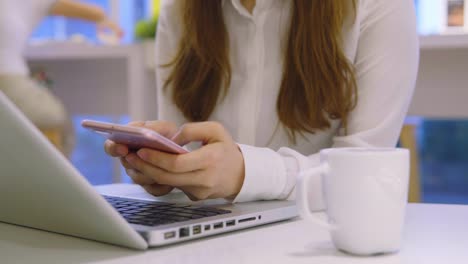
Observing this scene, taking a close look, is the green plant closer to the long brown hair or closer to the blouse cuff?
the long brown hair

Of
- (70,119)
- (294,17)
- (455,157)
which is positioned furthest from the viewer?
(455,157)

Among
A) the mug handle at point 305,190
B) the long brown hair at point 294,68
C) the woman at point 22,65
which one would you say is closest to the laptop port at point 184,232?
the mug handle at point 305,190

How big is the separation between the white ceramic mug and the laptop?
0.40 ft

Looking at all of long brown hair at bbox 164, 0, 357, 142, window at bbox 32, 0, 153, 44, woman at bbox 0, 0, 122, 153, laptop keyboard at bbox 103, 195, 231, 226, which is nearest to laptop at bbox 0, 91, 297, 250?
laptop keyboard at bbox 103, 195, 231, 226

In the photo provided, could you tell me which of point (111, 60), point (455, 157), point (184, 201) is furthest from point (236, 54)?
point (455, 157)

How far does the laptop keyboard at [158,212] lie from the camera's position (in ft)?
1.90

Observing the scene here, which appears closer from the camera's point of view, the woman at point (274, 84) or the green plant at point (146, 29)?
the woman at point (274, 84)

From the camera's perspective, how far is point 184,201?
0.73 metres

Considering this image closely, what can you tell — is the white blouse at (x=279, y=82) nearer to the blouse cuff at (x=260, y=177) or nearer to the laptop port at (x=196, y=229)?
the blouse cuff at (x=260, y=177)

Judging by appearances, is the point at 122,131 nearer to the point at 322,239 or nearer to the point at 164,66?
the point at 322,239

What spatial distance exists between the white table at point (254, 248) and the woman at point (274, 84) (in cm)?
12

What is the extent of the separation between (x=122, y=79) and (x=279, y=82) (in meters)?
1.81

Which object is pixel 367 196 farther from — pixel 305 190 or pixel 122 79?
pixel 122 79

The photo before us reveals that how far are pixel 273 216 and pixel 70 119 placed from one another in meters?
2.29
